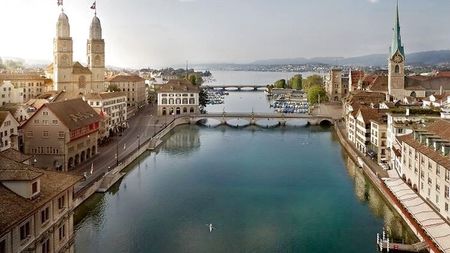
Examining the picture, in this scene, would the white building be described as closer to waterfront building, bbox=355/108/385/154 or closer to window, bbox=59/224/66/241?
waterfront building, bbox=355/108/385/154

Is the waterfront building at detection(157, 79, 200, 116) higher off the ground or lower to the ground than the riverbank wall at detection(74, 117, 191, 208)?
higher

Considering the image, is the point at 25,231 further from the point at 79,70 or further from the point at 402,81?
the point at 402,81

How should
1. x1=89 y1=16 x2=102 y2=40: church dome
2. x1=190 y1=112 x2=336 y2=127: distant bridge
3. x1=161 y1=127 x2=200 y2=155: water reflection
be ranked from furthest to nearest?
x1=190 y1=112 x2=336 y2=127: distant bridge, x1=89 y1=16 x2=102 y2=40: church dome, x1=161 y1=127 x2=200 y2=155: water reflection

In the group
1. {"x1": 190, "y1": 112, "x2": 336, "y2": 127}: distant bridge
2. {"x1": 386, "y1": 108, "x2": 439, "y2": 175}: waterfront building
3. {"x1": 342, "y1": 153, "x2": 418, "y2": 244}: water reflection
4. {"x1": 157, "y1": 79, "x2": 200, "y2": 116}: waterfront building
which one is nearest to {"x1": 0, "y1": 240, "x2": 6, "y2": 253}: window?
{"x1": 342, "y1": 153, "x2": 418, "y2": 244}: water reflection

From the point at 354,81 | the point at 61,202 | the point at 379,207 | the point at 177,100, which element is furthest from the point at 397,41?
the point at 61,202

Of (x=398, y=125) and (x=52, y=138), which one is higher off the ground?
(x=398, y=125)

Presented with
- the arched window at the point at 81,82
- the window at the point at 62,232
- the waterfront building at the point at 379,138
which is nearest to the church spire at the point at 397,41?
the waterfront building at the point at 379,138

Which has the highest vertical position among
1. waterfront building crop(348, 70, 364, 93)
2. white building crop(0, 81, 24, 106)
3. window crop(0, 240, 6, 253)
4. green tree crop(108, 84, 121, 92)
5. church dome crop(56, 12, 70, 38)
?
church dome crop(56, 12, 70, 38)
